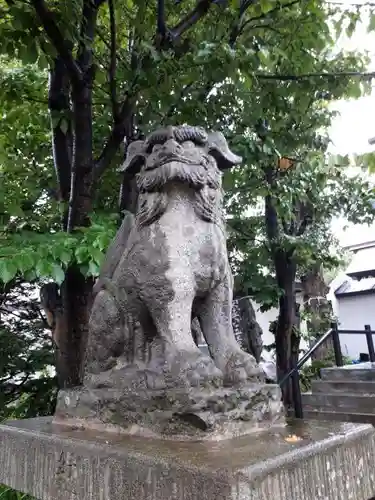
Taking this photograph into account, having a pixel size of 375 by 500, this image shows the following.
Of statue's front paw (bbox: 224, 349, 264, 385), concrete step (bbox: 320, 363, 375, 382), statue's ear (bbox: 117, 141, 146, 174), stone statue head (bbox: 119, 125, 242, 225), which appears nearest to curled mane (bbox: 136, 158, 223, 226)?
stone statue head (bbox: 119, 125, 242, 225)

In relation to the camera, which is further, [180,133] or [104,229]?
[104,229]

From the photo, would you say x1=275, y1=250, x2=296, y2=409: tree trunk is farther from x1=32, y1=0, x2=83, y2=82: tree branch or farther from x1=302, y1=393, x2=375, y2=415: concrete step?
x1=32, y1=0, x2=83, y2=82: tree branch

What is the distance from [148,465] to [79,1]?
3345 mm

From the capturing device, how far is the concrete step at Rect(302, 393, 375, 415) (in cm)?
630

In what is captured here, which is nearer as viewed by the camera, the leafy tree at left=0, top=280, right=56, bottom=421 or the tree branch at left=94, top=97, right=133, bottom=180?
the tree branch at left=94, top=97, right=133, bottom=180

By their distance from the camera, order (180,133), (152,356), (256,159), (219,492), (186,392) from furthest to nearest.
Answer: (256,159)
(180,133)
(152,356)
(186,392)
(219,492)

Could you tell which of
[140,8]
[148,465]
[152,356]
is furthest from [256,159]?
[148,465]

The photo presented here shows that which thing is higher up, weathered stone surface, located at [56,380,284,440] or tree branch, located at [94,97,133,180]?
tree branch, located at [94,97,133,180]

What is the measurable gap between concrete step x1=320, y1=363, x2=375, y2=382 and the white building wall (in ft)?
30.4

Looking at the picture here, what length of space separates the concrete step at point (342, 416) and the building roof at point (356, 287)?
10.2 m

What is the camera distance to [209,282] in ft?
7.88

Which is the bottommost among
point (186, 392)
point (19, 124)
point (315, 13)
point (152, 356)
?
point (186, 392)

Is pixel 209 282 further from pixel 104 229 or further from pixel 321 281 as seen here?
pixel 321 281

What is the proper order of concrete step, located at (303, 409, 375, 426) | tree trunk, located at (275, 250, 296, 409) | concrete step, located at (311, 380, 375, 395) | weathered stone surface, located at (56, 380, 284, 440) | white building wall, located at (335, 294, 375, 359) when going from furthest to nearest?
1. white building wall, located at (335, 294, 375, 359)
2. tree trunk, located at (275, 250, 296, 409)
3. concrete step, located at (311, 380, 375, 395)
4. concrete step, located at (303, 409, 375, 426)
5. weathered stone surface, located at (56, 380, 284, 440)
